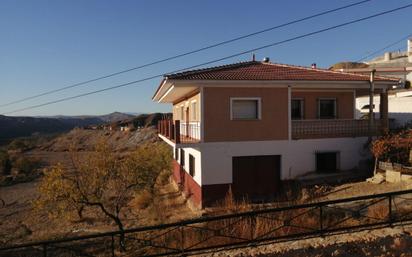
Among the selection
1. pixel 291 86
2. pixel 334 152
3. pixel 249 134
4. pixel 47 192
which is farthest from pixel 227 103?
pixel 47 192

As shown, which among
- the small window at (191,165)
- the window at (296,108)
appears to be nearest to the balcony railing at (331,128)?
the window at (296,108)

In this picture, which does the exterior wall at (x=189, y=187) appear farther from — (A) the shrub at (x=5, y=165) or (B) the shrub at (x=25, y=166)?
(A) the shrub at (x=5, y=165)

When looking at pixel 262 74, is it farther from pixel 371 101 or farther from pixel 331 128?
pixel 371 101

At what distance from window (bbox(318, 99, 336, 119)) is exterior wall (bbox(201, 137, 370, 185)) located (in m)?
1.65

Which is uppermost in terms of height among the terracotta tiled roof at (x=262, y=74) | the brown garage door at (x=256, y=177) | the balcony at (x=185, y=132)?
the terracotta tiled roof at (x=262, y=74)

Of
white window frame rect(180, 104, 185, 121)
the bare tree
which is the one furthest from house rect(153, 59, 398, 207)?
white window frame rect(180, 104, 185, 121)

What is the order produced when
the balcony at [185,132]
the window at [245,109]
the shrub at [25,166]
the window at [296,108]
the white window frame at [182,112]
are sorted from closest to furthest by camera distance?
1. the balcony at [185,132]
2. the window at [245,109]
3. the window at [296,108]
4. the white window frame at [182,112]
5. the shrub at [25,166]

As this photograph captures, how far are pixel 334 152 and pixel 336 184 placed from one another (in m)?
1.83

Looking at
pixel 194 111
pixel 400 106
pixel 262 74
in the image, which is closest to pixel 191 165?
pixel 194 111

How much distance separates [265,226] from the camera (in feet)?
28.7

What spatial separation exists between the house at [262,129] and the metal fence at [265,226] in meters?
4.39

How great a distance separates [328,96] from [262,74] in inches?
154

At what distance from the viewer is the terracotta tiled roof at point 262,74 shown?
1510 cm

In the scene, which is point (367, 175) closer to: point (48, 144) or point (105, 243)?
point (105, 243)
